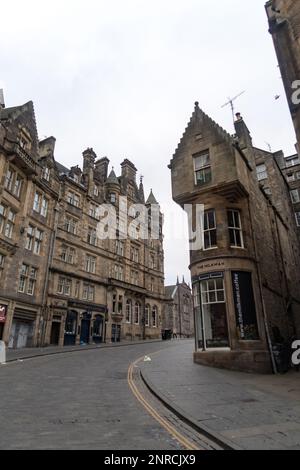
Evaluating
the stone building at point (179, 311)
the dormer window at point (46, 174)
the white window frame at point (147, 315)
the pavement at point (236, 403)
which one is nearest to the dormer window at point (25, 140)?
the dormer window at point (46, 174)

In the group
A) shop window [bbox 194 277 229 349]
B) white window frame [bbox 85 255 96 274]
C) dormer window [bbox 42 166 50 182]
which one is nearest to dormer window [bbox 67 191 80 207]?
dormer window [bbox 42 166 50 182]

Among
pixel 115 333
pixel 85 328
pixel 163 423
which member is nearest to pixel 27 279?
→ pixel 85 328

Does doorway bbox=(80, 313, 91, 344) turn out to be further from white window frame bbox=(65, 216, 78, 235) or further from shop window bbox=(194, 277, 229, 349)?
shop window bbox=(194, 277, 229, 349)

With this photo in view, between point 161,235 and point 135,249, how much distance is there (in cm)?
952

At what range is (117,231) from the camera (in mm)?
41625

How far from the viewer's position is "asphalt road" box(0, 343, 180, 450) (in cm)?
489

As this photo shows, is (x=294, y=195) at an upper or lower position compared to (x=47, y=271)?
upper

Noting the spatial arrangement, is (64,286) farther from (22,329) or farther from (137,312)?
(137,312)

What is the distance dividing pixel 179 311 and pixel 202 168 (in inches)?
2537

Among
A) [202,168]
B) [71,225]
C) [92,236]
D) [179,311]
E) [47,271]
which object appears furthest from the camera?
[179,311]

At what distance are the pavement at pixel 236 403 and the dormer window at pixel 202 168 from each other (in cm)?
1001

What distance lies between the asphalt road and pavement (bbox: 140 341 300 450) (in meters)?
0.93

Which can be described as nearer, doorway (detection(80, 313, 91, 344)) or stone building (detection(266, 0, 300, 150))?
stone building (detection(266, 0, 300, 150))

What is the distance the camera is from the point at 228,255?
16.2m
